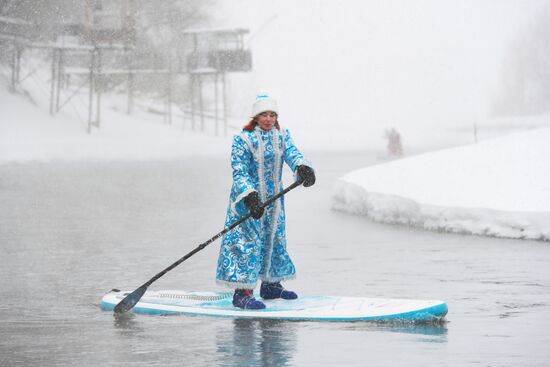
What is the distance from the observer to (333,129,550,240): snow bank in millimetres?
13516

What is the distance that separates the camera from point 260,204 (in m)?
8.00

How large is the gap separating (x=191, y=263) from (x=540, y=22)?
119202 millimetres

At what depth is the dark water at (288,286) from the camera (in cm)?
659

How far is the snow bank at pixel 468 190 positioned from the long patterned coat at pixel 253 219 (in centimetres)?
532

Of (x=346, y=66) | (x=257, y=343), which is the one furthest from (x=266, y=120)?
(x=346, y=66)

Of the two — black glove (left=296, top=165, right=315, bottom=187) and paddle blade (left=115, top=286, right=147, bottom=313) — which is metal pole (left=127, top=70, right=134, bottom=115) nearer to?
paddle blade (left=115, top=286, right=147, bottom=313)

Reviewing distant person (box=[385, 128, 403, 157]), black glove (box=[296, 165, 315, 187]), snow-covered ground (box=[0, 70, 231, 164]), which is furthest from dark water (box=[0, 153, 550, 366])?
distant person (box=[385, 128, 403, 157])

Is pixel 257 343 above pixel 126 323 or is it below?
below

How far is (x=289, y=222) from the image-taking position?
16.5 meters

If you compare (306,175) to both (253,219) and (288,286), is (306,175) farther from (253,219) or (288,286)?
(288,286)

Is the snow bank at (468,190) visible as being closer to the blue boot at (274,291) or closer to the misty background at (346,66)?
the blue boot at (274,291)

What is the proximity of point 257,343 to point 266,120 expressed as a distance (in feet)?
6.08

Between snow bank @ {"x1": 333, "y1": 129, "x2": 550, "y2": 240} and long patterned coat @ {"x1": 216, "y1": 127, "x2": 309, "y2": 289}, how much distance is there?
17.4 ft

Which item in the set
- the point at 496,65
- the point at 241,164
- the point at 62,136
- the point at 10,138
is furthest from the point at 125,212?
the point at 496,65
